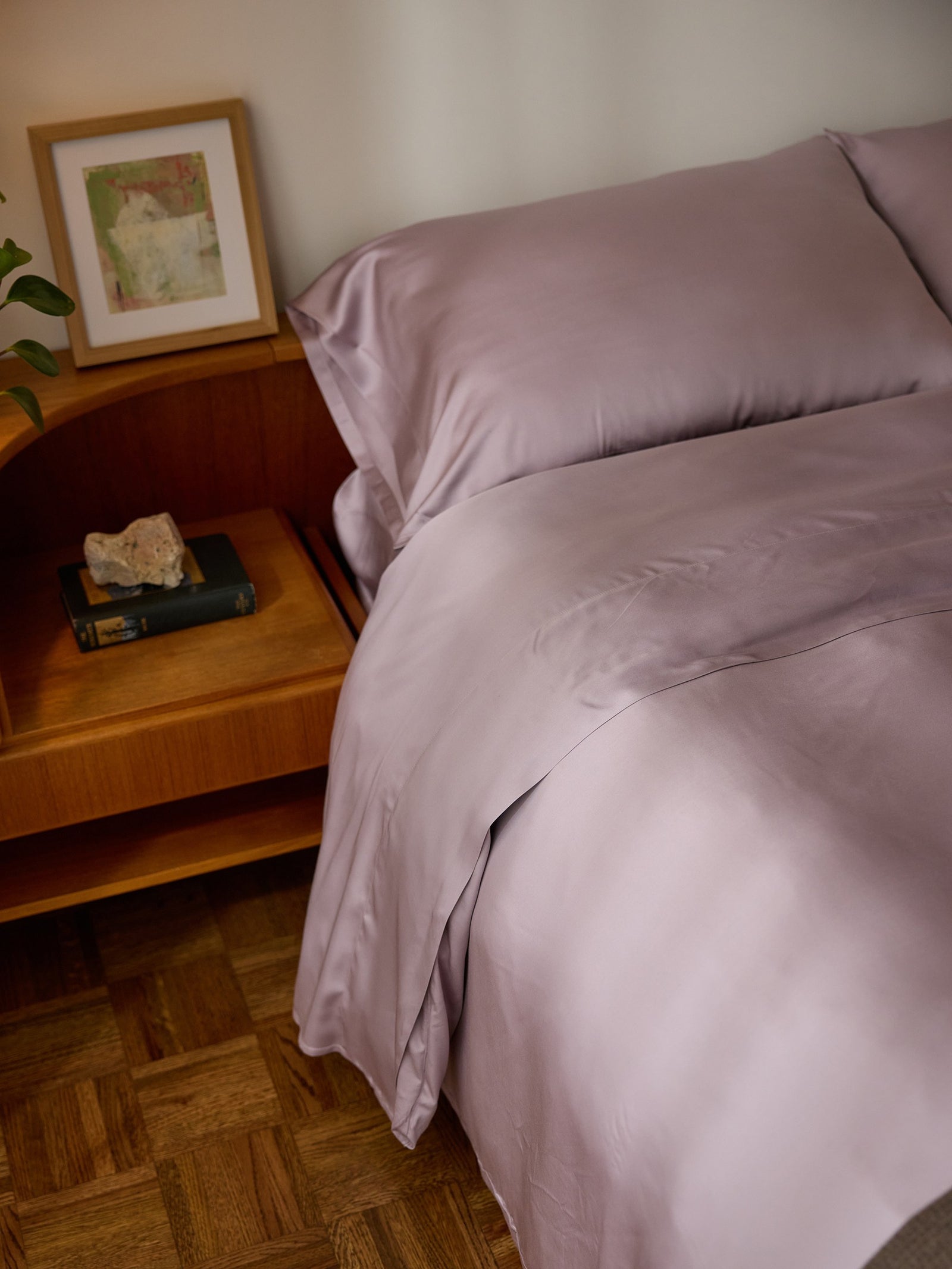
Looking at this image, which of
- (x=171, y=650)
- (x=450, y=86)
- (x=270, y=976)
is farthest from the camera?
(x=450, y=86)

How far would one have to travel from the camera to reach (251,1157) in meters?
1.46

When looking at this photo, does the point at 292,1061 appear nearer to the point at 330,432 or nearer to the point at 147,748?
the point at 147,748

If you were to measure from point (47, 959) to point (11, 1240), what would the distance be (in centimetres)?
42

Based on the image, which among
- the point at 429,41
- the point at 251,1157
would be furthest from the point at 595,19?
the point at 251,1157

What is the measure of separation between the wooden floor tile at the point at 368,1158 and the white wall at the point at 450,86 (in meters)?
1.10

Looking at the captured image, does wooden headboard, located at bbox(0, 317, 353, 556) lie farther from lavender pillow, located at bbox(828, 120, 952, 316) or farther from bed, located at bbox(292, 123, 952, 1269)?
lavender pillow, located at bbox(828, 120, 952, 316)

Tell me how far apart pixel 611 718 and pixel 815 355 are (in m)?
0.68

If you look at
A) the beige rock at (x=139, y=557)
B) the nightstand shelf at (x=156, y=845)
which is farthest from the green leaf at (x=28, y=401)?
the nightstand shelf at (x=156, y=845)

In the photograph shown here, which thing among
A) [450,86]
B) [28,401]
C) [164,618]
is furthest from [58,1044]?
[450,86]

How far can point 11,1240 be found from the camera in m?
1.37

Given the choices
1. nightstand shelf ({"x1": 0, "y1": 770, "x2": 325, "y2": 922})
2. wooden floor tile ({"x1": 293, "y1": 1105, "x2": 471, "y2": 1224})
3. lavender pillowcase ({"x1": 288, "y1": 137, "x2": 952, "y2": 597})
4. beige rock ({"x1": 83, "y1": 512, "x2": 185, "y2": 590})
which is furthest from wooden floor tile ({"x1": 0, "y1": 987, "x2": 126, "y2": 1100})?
lavender pillowcase ({"x1": 288, "y1": 137, "x2": 952, "y2": 597})

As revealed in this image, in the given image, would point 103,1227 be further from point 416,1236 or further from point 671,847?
point 671,847

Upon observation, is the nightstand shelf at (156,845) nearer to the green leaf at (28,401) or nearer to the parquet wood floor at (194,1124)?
the parquet wood floor at (194,1124)

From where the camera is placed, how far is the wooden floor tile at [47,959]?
1.67 meters
